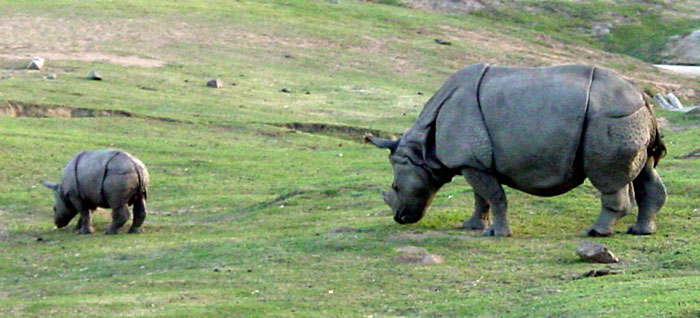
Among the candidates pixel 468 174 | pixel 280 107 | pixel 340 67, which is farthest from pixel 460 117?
pixel 340 67

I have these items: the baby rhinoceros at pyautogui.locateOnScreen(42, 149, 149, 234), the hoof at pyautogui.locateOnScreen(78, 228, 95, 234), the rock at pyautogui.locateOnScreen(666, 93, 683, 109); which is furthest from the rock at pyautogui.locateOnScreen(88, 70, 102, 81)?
the hoof at pyautogui.locateOnScreen(78, 228, 95, 234)

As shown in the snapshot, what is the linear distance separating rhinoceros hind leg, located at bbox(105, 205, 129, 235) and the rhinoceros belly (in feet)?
19.0

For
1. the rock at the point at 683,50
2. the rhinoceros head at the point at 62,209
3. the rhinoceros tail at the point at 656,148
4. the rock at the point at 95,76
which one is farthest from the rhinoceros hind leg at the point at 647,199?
the rock at the point at 683,50

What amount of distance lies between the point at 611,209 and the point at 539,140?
1233 mm

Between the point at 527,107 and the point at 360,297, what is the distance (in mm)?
3636

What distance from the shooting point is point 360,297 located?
42.8 feet

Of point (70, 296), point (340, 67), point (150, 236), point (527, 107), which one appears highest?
point (527, 107)

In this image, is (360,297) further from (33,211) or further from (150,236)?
(33,211)

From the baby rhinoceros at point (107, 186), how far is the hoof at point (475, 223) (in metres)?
4.85

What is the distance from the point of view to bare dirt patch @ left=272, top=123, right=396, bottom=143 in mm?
32094

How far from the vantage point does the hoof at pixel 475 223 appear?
1683 centimetres

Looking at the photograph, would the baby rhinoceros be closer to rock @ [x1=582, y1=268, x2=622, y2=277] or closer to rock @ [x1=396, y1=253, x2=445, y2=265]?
rock @ [x1=396, y1=253, x2=445, y2=265]

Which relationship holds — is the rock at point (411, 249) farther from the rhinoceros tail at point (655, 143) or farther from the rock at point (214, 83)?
the rock at point (214, 83)

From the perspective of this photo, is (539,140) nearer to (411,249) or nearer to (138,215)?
(411,249)
